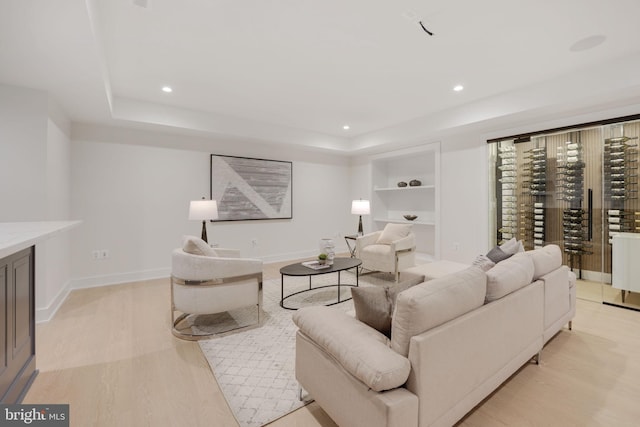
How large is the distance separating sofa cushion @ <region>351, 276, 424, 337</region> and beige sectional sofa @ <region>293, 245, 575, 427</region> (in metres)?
0.07

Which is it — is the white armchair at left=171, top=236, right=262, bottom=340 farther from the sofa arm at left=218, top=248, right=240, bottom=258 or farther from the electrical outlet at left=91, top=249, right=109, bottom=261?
the electrical outlet at left=91, top=249, right=109, bottom=261

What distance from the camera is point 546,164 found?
4078 mm

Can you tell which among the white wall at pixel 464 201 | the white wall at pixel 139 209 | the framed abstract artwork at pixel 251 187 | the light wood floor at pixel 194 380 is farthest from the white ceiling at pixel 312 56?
the light wood floor at pixel 194 380

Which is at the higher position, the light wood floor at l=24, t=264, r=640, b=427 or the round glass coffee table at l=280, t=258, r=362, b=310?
the round glass coffee table at l=280, t=258, r=362, b=310

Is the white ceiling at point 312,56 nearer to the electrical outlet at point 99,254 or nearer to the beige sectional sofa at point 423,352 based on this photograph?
the electrical outlet at point 99,254

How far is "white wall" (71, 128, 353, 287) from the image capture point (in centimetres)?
412

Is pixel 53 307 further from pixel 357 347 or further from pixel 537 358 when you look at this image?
pixel 537 358

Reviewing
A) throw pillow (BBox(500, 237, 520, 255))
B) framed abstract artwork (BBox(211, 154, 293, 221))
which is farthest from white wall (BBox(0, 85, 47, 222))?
throw pillow (BBox(500, 237, 520, 255))

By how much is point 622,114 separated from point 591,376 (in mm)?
3067

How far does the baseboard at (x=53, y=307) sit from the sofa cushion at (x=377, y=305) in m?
3.28

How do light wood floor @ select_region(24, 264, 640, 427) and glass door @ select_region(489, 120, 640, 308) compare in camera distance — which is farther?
glass door @ select_region(489, 120, 640, 308)

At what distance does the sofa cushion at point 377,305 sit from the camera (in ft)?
5.24

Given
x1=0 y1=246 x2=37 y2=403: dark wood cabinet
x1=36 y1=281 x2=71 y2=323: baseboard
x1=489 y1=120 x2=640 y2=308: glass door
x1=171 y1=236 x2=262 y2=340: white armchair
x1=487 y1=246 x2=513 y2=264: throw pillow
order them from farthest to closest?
1. x1=489 y1=120 x2=640 y2=308: glass door
2. x1=36 y1=281 x2=71 y2=323: baseboard
3. x1=171 y1=236 x2=262 y2=340: white armchair
4. x1=487 y1=246 x2=513 y2=264: throw pillow
5. x1=0 y1=246 x2=37 y2=403: dark wood cabinet

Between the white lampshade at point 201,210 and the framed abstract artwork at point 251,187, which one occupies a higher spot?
the framed abstract artwork at point 251,187
